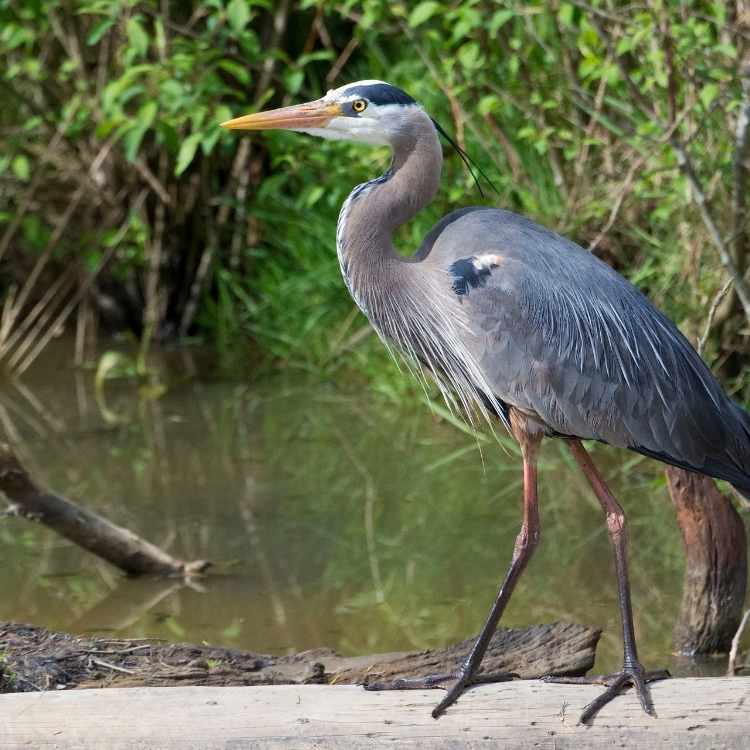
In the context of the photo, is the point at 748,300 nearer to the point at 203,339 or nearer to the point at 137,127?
the point at 137,127

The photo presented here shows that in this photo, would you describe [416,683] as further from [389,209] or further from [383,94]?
[383,94]

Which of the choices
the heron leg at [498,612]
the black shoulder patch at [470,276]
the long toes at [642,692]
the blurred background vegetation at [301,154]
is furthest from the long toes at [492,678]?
the blurred background vegetation at [301,154]

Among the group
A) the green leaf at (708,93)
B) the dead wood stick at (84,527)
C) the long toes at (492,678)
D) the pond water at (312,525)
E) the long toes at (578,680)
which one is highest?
the green leaf at (708,93)

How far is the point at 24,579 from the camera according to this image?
4.97m

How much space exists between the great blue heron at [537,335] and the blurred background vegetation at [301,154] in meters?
1.14

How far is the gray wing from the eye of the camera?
11.5ft

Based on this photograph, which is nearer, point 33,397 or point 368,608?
point 368,608

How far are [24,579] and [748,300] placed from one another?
271 centimetres

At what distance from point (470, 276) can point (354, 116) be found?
1.84ft

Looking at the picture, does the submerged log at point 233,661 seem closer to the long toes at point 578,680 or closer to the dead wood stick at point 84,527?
the long toes at point 578,680

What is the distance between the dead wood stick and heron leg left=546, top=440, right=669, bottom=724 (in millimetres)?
1828

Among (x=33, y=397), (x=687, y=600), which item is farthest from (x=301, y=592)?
(x=33, y=397)

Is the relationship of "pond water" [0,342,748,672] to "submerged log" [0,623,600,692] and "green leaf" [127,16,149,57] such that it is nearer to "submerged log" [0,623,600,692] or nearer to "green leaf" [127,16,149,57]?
"submerged log" [0,623,600,692]

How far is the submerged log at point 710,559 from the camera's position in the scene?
13.5ft
